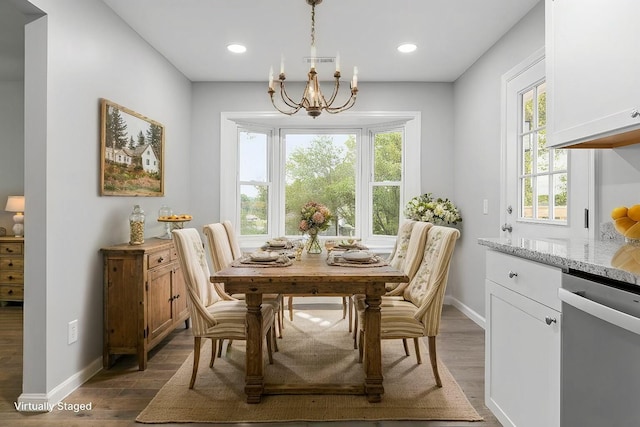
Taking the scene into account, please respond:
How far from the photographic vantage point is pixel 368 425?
2066 millimetres

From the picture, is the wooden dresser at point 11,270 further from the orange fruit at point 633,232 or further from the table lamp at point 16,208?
the orange fruit at point 633,232

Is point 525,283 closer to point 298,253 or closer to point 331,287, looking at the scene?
point 331,287

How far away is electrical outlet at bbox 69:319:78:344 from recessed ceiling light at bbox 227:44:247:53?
2601 mm

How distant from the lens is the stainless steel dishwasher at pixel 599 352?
1.12m

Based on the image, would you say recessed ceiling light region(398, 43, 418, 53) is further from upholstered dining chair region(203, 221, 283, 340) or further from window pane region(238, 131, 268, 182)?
upholstered dining chair region(203, 221, 283, 340)

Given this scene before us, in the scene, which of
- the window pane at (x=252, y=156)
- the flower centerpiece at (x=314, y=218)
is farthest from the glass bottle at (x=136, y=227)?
the window pane at (x=252, y=156)

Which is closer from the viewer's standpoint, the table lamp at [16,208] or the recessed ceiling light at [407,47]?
the recessed ceiling light at [407,47]

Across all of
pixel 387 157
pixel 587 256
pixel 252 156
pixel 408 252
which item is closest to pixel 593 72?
pixel 587 256

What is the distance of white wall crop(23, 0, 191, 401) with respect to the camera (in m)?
2.24

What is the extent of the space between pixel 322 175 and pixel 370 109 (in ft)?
3.49

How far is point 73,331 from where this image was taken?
8.16 feet

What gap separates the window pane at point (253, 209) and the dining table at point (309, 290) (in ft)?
8.63

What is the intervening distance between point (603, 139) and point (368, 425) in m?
1.84

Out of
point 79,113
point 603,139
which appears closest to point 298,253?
point 79,113
